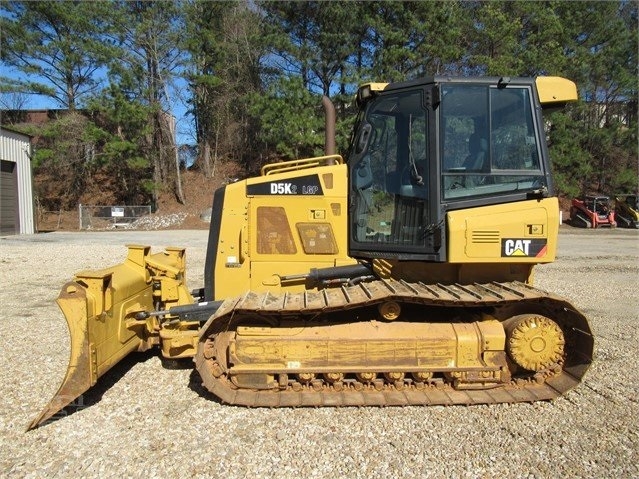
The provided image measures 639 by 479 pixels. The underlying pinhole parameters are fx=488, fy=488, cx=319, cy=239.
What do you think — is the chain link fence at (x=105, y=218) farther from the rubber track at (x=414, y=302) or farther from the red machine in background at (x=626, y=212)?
the red machine in background at (x=626, y=212)

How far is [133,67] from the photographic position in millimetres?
32312

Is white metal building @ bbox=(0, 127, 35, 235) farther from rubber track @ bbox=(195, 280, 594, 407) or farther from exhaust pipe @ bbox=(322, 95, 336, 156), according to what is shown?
rubber track @ bbox=(195, 280, 594, 407)

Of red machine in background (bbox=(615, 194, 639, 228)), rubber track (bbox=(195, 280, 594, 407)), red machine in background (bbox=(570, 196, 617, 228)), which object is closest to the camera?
rubber track (bbox=(195, 280, 594, 407))

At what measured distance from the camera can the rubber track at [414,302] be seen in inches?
147

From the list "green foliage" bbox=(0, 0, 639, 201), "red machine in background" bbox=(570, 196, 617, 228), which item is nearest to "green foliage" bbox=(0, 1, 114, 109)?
"green foliage" bbox=(0, 0, 639, 201)

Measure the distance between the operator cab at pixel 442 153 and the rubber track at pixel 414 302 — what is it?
50cm

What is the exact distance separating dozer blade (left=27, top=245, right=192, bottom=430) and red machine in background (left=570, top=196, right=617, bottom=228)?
93.5 feet

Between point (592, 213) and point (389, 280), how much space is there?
27942 mm

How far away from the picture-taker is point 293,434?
3484 millimetres

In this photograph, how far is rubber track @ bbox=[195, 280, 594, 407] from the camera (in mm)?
3746

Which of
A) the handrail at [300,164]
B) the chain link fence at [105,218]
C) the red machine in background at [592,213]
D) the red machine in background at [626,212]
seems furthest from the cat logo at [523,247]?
the chain link fence at [105,218]

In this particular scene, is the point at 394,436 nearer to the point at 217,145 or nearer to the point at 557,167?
the point at 557,167

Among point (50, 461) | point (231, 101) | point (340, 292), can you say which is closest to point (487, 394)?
point (340, 292)

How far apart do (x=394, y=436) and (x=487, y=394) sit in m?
0.97
